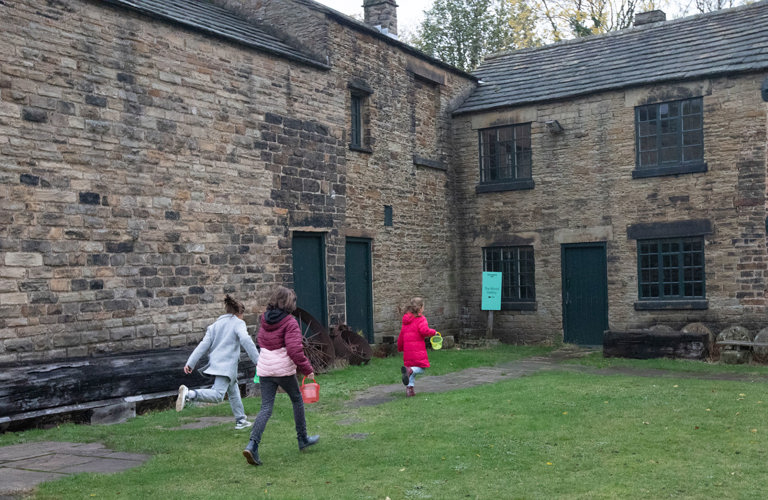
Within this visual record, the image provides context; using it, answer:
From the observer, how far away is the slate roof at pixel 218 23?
12185 millimetres

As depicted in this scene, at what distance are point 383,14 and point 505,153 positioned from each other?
15.6ft

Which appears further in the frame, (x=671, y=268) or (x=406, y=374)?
(x=671, y=268)

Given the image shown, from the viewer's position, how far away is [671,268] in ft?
53.8

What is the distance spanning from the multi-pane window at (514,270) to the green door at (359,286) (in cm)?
379

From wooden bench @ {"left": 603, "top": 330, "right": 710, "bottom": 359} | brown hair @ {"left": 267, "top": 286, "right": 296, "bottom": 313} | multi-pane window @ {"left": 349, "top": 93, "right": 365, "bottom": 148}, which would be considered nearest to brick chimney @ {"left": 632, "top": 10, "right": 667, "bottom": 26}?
multi-pane window @ {"left": 349, "top": 93, "right": 365, "bottom": 148}

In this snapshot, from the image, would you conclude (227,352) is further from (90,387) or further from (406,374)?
(406,374)

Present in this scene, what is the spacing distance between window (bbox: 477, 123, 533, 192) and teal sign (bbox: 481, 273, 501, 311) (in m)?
2.20

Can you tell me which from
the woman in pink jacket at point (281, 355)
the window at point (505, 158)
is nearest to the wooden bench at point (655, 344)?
the window at point (505, 158)

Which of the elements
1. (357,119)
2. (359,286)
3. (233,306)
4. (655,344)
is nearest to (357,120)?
(357,119)

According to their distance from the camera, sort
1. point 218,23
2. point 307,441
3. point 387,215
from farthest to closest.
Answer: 1. point 387,215
2. point 218,23
3. point 307,441

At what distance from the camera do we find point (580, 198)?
58.2ft

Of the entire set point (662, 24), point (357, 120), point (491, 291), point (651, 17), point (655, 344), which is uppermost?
point (651, 17)

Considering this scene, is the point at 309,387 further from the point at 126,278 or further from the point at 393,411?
the point at 126,278

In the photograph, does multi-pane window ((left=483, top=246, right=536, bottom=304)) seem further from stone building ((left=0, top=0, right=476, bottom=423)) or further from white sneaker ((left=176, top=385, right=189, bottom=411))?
white sneaker ((left=176, top=385, right=189, bottom=411))
